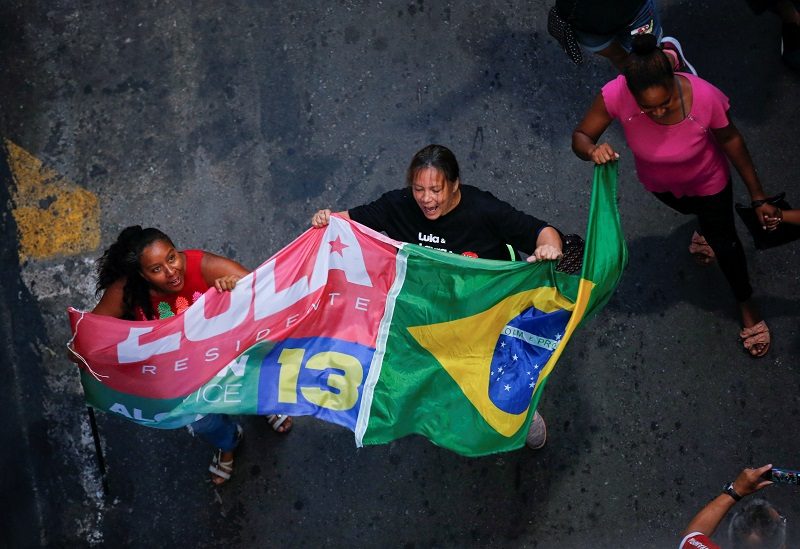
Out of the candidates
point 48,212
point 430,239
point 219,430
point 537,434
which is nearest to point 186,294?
point 219,430

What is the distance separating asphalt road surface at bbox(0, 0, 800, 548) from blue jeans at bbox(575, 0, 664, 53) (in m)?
0.90

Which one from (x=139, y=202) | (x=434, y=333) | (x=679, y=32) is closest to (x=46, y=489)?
(x=139, y=202)

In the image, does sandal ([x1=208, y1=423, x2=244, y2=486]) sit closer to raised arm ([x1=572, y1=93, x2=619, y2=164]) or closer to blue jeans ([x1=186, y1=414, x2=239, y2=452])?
blue jeans ([x1=186, y1=414, x2=239, y2=452])

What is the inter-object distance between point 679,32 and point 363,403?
11.0ft

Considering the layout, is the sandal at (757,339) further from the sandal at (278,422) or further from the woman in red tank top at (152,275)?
the woman in red tank top at (152,275)

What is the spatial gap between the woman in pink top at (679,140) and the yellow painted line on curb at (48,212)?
3.18 m

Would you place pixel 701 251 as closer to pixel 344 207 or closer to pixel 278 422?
pixel 344 207

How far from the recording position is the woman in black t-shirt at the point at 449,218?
412 centimetres

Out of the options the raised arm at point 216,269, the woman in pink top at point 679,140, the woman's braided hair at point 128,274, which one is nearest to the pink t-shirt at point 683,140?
the woman in pink top at point 679,140

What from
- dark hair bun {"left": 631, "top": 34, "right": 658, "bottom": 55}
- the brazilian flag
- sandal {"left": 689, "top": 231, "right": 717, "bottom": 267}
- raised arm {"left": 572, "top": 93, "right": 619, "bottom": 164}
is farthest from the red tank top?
sandal {"left": 689, "top": 231, "right": 717, "bottom": 267}

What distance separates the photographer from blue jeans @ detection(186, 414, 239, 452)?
15.5ft

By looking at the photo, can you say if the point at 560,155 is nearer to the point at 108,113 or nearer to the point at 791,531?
the point at 791,531

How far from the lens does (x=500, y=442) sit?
4309 millimetres

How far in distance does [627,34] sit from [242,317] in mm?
2576
